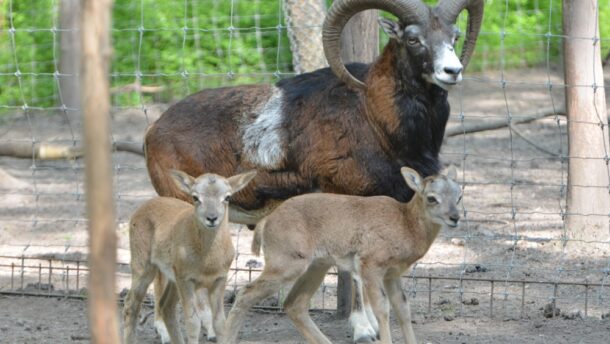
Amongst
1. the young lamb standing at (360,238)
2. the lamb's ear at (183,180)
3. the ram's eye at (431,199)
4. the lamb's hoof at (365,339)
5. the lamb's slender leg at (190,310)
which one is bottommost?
the lamb's hoof at (365,339)

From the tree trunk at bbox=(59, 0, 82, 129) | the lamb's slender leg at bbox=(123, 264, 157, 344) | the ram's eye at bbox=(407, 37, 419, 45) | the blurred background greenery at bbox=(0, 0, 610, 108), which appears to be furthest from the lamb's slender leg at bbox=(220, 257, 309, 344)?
the blurred background greenery at bbox=(0, 0, 610, 108)

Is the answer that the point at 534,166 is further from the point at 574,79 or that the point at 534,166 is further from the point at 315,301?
the point at 315,301

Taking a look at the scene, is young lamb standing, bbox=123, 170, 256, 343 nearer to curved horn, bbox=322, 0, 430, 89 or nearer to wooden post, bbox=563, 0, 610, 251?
curved horn, bbox=322, 0, 430, 89

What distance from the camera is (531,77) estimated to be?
2034 centimetres

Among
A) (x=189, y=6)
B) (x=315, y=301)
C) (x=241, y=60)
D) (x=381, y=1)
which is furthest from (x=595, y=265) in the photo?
(x=189, y=6)

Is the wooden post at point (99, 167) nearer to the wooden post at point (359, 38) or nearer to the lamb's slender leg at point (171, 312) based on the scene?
the lamb's slender leg at point (171, 312)

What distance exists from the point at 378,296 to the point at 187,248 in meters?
1.50

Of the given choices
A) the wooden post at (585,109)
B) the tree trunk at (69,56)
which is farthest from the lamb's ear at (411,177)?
the tree trunk at (69,56)

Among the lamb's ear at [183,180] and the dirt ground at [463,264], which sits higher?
the lamb's ear at [183,180]

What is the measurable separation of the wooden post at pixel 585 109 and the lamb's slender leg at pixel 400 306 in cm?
284

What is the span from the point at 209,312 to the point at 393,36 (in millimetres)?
2777

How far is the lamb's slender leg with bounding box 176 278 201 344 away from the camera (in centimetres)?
832

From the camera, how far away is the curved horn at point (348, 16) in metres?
9.21

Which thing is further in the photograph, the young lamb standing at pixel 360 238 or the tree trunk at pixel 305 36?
the tree trunk at pixel 305 36
